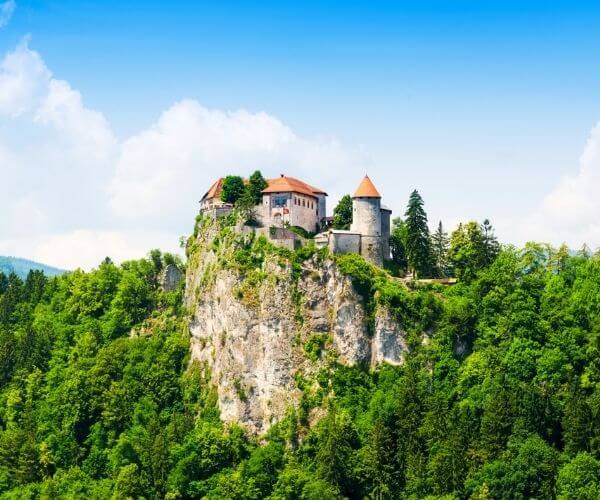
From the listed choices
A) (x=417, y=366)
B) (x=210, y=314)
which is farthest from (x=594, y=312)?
(x=210, y=314)

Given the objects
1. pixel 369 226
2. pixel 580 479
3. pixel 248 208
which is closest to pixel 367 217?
pixel 369 226

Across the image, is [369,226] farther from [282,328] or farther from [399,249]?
[282,328]

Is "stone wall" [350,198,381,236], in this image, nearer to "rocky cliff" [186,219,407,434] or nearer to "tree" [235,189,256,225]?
"rocky cliff" [186,219,407,434]

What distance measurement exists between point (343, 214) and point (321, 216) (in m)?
3.58

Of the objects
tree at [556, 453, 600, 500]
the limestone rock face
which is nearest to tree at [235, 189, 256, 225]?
the limestone rock face

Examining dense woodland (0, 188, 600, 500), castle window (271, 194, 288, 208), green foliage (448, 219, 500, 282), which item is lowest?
dense woodland (0, 188, 600, 500)

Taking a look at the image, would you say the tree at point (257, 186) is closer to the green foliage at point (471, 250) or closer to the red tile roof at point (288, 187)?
the red tile roof at point (288, 187)

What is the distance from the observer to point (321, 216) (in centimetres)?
10450

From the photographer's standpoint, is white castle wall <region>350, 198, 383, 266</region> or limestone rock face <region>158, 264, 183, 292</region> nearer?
white castle wall <region>350, 198, 383, 266</region>

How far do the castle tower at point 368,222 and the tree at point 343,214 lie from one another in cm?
274

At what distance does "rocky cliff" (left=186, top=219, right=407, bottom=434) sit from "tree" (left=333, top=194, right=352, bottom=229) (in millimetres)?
6202

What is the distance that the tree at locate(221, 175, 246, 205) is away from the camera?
104625 millimetres

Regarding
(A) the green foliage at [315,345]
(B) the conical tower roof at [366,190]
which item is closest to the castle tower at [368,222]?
(B) the conical tower roof at [366,190]

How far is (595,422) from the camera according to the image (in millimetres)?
79812
